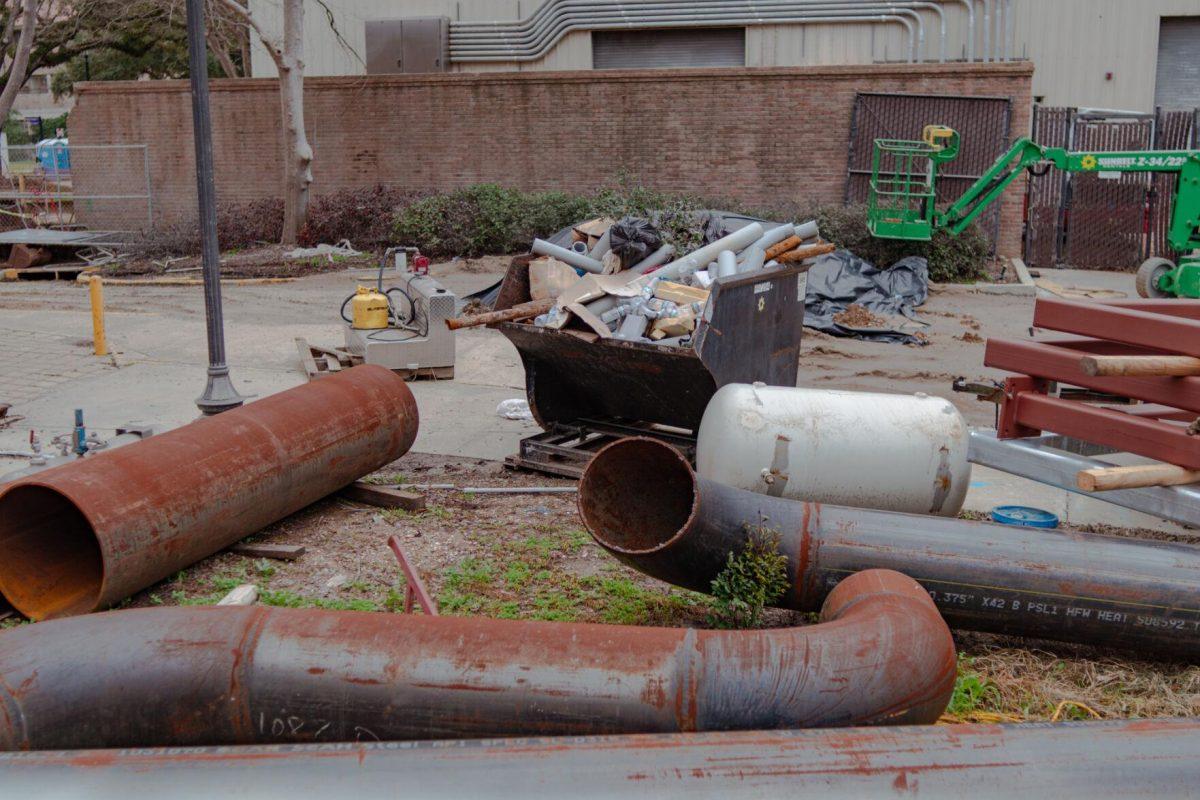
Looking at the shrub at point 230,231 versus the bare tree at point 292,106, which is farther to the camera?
the shrub at point 230,231

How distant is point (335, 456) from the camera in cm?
681

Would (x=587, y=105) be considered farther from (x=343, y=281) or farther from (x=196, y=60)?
(x=196, y=60)

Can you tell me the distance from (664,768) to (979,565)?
224 cm

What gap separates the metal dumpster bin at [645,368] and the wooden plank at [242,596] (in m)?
2.77

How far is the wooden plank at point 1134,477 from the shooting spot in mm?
4941

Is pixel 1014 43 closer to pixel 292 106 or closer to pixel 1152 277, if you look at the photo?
pixel 1152 277

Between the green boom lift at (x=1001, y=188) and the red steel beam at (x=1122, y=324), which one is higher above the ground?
the green boom lift at (x=1001, y=188)

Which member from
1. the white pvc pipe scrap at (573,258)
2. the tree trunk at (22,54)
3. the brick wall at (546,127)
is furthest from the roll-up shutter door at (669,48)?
the white pvc pipe scrap at (573,258)

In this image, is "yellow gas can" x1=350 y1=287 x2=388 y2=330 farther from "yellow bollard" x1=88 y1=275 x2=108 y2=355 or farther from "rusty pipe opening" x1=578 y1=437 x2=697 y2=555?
"rusty pipe opening" x1=578 y1=437 x2=697 y2=555

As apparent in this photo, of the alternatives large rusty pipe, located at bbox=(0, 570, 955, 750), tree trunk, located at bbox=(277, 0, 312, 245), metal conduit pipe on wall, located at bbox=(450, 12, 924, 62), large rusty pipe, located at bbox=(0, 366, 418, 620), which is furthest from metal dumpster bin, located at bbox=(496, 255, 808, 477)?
metal conduit pipe on wall, located at bbox=(450, 12, 924, 62)

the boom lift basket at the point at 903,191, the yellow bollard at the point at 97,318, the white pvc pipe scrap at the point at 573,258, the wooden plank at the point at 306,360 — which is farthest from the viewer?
the boom lift basket at the point at 903,191

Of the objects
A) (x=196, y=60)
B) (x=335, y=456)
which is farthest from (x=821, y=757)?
(x=196, y=60)

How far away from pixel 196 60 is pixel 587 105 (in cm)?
1534

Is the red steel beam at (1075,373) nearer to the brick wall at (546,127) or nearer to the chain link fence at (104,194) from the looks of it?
the brick wall at (546,127)
